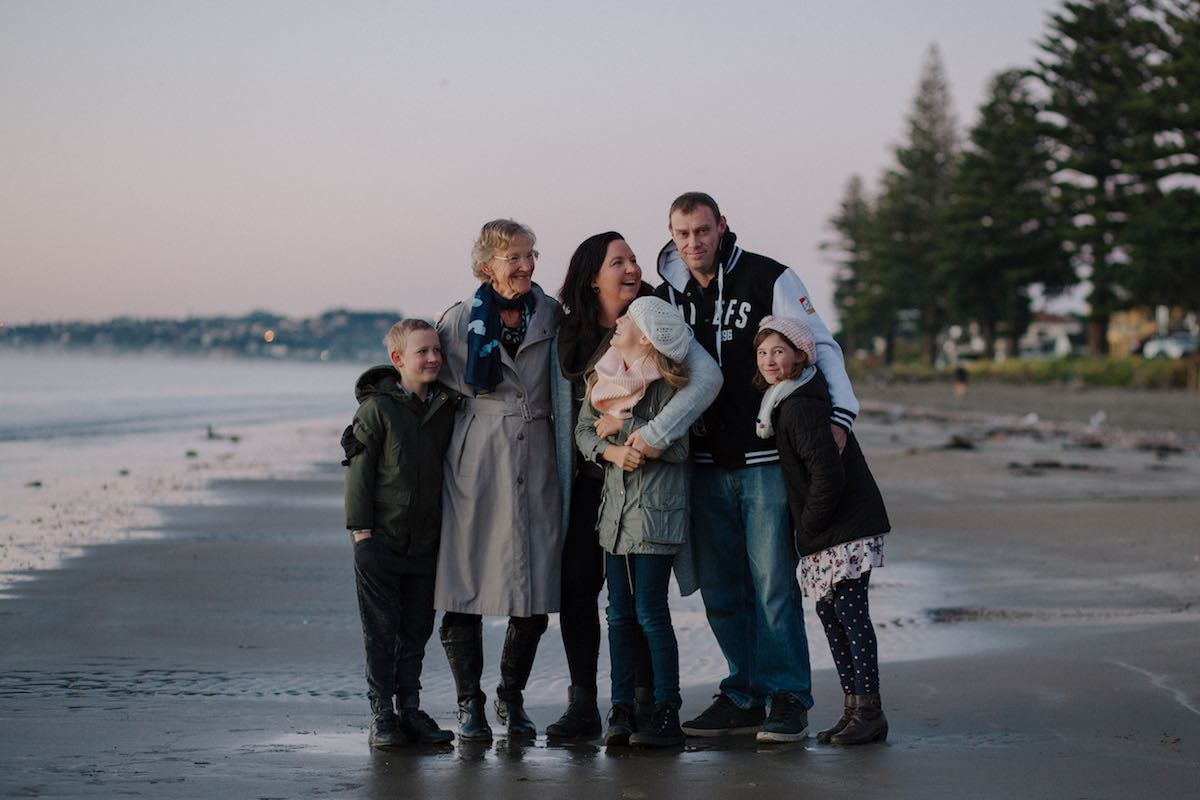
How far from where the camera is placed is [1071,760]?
13.8 feet

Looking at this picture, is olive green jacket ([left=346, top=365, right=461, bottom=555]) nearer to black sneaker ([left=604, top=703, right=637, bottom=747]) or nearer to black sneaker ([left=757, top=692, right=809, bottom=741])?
black sneaker ([left=604, top=703, right=637, bottom=747])

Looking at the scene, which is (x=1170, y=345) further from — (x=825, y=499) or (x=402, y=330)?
(x=402, y=330)

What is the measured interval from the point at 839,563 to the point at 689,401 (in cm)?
74

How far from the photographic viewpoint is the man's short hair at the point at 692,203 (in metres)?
4.85

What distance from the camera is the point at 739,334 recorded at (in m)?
4.91

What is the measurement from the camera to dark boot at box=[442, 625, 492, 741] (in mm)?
4730

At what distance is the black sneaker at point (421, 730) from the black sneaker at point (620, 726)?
1.73 feet

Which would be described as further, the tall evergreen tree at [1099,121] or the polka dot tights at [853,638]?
the tall evergreen tree at [1099,121]

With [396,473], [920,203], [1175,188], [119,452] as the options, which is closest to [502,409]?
[396,473]

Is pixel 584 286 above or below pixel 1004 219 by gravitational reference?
below

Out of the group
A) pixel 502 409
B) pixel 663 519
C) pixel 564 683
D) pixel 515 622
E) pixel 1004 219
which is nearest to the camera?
pixel 663 519

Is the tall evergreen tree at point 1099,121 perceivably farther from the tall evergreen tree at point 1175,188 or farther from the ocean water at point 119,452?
the ocean water at point 119,452

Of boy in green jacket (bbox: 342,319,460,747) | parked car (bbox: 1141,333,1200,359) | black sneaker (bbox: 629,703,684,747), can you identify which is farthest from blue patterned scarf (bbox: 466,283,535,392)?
parked car (bbox: 1141,333,1200,359)

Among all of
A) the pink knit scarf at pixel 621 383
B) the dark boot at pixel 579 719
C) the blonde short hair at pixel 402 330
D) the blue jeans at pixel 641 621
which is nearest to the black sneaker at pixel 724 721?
the blue jeans at pixel 641 621
